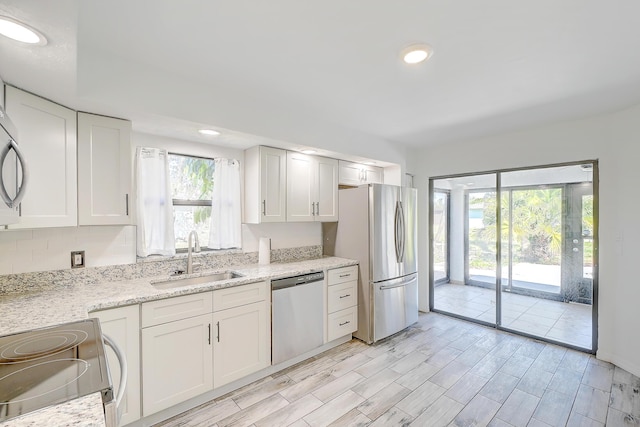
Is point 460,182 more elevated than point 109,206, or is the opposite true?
point 460,182

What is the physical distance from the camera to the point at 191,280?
2.54 m

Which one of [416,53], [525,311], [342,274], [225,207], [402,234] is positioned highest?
[416,53]

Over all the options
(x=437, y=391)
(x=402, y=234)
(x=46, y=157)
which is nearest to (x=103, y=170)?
(x=46, y=157)

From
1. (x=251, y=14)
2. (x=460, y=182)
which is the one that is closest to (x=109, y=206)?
(x=251, y=14)

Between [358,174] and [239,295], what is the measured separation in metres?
2.26

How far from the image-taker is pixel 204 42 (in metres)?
1.70

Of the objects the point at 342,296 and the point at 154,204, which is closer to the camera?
the point at 154,204

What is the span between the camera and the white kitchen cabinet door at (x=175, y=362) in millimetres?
1934

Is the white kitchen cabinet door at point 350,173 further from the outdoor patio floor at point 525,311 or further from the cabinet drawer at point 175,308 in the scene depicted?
the outdoor patio floor at point 525,311

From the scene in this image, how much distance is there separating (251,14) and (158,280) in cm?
210

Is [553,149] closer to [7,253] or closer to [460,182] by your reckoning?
[460,182]

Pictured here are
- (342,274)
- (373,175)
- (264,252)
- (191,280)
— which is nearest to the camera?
(191,280)

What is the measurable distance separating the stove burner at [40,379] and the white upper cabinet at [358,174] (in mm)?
A: 3012

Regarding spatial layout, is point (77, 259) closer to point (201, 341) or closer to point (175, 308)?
point (175, 308)
